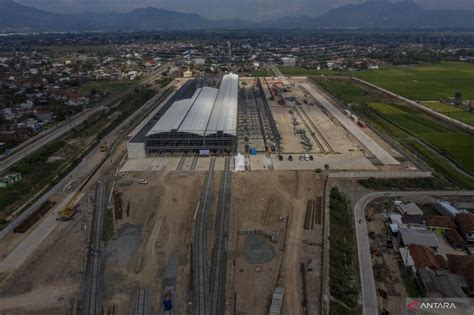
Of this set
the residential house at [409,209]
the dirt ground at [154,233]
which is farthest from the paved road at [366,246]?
the dirt ground at [154,233]

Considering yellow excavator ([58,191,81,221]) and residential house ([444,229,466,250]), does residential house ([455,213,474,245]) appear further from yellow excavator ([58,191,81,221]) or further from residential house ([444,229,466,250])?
yellow excavator ([58,191,81,221])

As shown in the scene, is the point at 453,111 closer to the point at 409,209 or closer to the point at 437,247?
the point at 409,209

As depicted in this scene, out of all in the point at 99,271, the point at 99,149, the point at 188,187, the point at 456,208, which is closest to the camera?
the point at 99,271

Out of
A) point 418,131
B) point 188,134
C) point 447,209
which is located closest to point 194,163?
point 188,134

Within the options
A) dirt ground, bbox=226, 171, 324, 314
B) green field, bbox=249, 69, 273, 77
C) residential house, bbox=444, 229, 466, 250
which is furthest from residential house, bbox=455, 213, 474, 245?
green field, bbox=249, 69, 273, 77

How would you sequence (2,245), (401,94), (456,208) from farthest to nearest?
1. (401,94)
2. (456,208)
3. (2,245)

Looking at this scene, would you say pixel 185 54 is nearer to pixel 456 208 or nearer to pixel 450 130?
pixel 450 130


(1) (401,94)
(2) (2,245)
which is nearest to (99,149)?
(2) (2,245)
